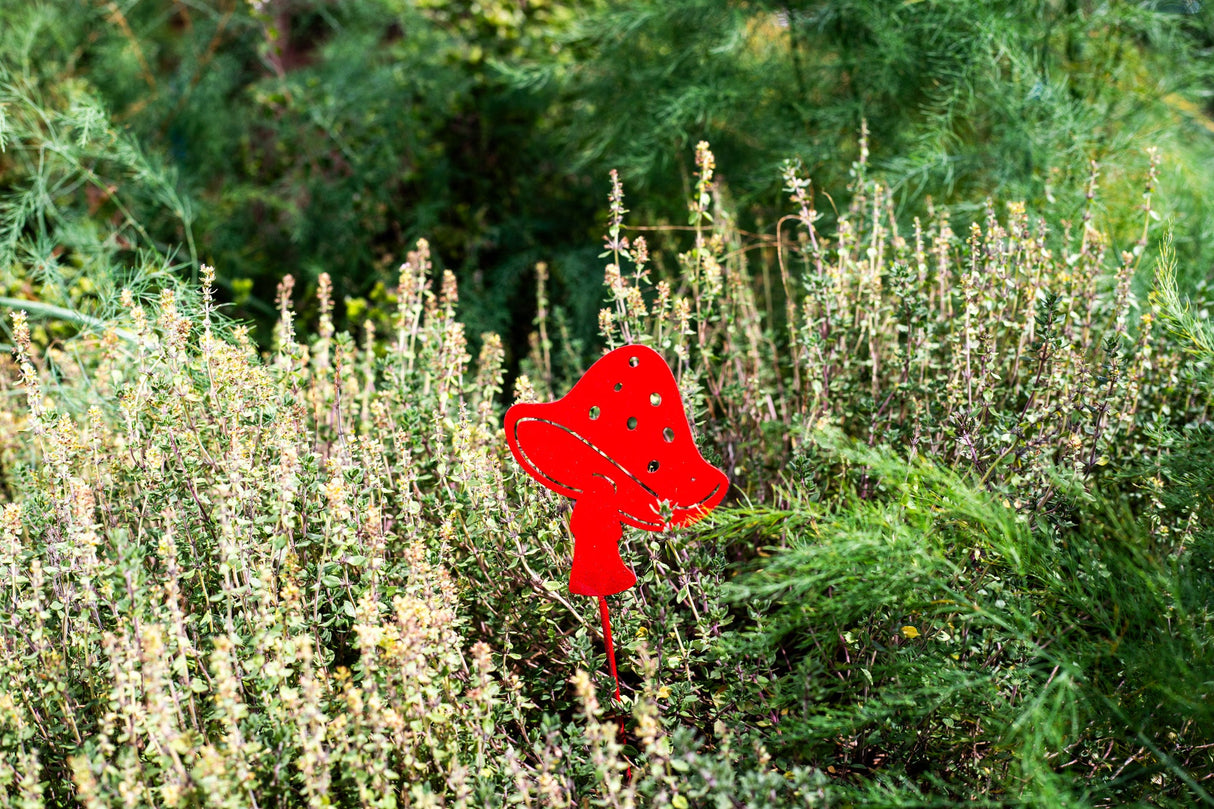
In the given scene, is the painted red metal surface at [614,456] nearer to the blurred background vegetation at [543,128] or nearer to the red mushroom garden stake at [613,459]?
the red mushroom garden stake at [613,459]

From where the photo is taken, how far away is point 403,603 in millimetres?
1268

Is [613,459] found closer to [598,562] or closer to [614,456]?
[614,456]

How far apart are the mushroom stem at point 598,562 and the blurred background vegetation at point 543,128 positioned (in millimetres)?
1345

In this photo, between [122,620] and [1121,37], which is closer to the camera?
[122,620]

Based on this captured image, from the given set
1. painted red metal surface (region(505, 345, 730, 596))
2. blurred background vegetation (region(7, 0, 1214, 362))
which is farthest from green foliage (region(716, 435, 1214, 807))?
blurred background vegetation (region(7, 0, 1214, 362))

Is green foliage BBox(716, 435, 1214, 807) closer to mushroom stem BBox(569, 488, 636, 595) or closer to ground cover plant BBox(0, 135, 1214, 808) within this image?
ground cover plant BBox(0, 135, 1214, 808)

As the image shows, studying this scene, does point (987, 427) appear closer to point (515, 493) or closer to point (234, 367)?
point (515, 493)

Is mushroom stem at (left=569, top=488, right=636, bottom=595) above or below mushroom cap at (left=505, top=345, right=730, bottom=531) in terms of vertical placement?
below

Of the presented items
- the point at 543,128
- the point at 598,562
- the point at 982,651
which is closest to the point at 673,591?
the point at 598,562

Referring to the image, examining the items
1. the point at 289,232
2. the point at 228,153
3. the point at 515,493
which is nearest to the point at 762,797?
the point at 515,493

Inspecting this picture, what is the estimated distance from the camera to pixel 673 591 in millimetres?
1715

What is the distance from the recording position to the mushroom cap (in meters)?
1.54

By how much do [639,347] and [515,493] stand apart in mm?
508

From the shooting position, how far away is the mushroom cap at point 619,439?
154 cm
